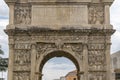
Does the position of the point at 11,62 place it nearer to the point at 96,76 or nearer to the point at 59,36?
the point at 59,36

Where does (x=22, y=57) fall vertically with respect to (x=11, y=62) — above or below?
above

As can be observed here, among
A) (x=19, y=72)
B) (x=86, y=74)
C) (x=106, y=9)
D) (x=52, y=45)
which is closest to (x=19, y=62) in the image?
(x=19, y=72)

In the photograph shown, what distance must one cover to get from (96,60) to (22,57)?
4416 millimetres

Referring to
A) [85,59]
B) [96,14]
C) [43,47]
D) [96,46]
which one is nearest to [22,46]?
[43,47]

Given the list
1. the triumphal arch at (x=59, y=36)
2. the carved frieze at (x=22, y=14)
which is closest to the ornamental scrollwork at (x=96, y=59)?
the triumphal arch at (x=59, y=36)

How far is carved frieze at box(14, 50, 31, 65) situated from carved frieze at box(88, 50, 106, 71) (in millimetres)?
3645

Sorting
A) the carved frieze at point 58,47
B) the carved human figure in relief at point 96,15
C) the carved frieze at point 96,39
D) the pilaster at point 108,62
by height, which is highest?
the carved human figure in relief at point 96,15

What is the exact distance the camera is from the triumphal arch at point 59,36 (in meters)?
25.0

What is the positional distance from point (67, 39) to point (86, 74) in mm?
2364

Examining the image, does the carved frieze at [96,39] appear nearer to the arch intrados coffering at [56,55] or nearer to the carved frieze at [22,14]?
the arch intrados coffering at [56,55]

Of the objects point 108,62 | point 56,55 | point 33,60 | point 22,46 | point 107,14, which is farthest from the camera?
point 56,55

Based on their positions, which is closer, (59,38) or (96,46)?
(59,38)

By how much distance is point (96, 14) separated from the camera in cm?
2564

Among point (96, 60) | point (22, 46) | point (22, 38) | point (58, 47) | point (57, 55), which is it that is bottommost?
point (96, 60)
